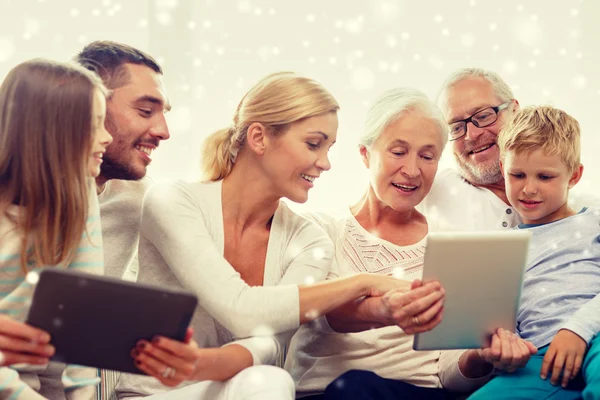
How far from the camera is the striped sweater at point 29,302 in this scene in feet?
4.12

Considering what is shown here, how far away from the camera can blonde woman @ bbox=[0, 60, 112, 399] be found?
53.0 inches

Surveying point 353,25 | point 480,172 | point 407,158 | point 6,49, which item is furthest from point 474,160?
point 6,49

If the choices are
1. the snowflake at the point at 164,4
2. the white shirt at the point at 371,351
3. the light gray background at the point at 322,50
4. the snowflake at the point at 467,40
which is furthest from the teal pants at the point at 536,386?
the snowflake at the point at 164,4

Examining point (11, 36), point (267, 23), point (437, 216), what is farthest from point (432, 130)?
point (11, 36)

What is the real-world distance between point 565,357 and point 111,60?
128cm

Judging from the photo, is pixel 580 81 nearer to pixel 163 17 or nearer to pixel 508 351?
pixel 163 17

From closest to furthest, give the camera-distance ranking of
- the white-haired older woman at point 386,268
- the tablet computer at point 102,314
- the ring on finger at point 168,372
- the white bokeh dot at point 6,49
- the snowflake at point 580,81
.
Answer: the tablet computer at point 102,314
the ring on finger at point 168,372
the white-haired older woman at point 386,268
the white bokeh dot at point 6,49
the snowflake at point 580,81

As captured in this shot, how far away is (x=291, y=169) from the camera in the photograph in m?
1.70

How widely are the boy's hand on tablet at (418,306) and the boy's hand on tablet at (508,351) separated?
143mm

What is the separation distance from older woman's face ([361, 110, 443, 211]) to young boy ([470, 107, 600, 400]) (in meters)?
0.21

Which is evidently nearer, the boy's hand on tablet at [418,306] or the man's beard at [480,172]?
the boy's hand on tablet at [418,306]

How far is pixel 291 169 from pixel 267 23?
1.33m

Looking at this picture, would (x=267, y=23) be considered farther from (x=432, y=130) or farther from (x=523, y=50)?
(x=432, y=130)

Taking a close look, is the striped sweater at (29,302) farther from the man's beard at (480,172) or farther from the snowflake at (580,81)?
the snowflake at (580,81)
